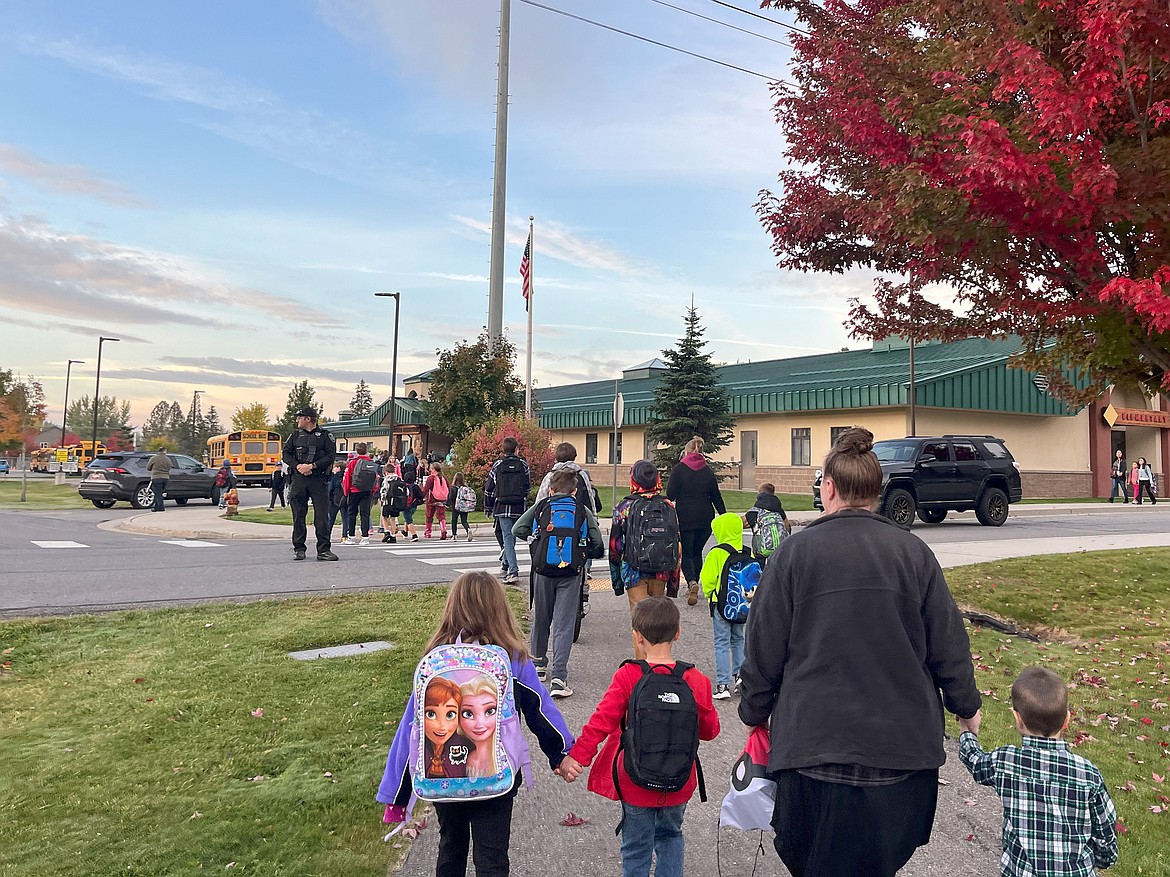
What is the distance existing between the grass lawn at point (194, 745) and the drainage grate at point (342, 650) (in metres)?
0.13

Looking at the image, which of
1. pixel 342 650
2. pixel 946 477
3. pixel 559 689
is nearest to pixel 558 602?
pixel 559 689

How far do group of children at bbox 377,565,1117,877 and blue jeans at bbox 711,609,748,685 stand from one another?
2.86 meters

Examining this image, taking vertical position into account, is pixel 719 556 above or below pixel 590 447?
below

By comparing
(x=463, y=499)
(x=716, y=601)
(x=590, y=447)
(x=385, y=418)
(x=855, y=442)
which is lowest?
(x=716, y=601)

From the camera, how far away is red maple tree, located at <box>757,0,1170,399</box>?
6031 mm

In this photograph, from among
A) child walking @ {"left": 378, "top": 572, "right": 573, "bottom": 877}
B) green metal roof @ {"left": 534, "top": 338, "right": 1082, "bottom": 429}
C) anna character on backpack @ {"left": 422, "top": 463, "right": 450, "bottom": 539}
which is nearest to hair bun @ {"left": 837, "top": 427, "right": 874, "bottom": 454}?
child walking @ {"left": 378, "top": 572, "right": 573, "bottom": 877}

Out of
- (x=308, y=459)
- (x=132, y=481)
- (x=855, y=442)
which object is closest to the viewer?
(x=855, y=442)

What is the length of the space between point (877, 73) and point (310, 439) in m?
8.72

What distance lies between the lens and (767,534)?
20.5ft

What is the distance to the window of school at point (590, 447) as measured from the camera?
48.7 m

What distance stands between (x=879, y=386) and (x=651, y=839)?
33.0 metres

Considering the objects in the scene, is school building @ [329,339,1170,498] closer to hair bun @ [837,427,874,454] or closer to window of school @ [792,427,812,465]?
window of school @ [792,427,812,465]

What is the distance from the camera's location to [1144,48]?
6211 mm

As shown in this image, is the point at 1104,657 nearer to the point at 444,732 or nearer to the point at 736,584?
the point at 736,584
